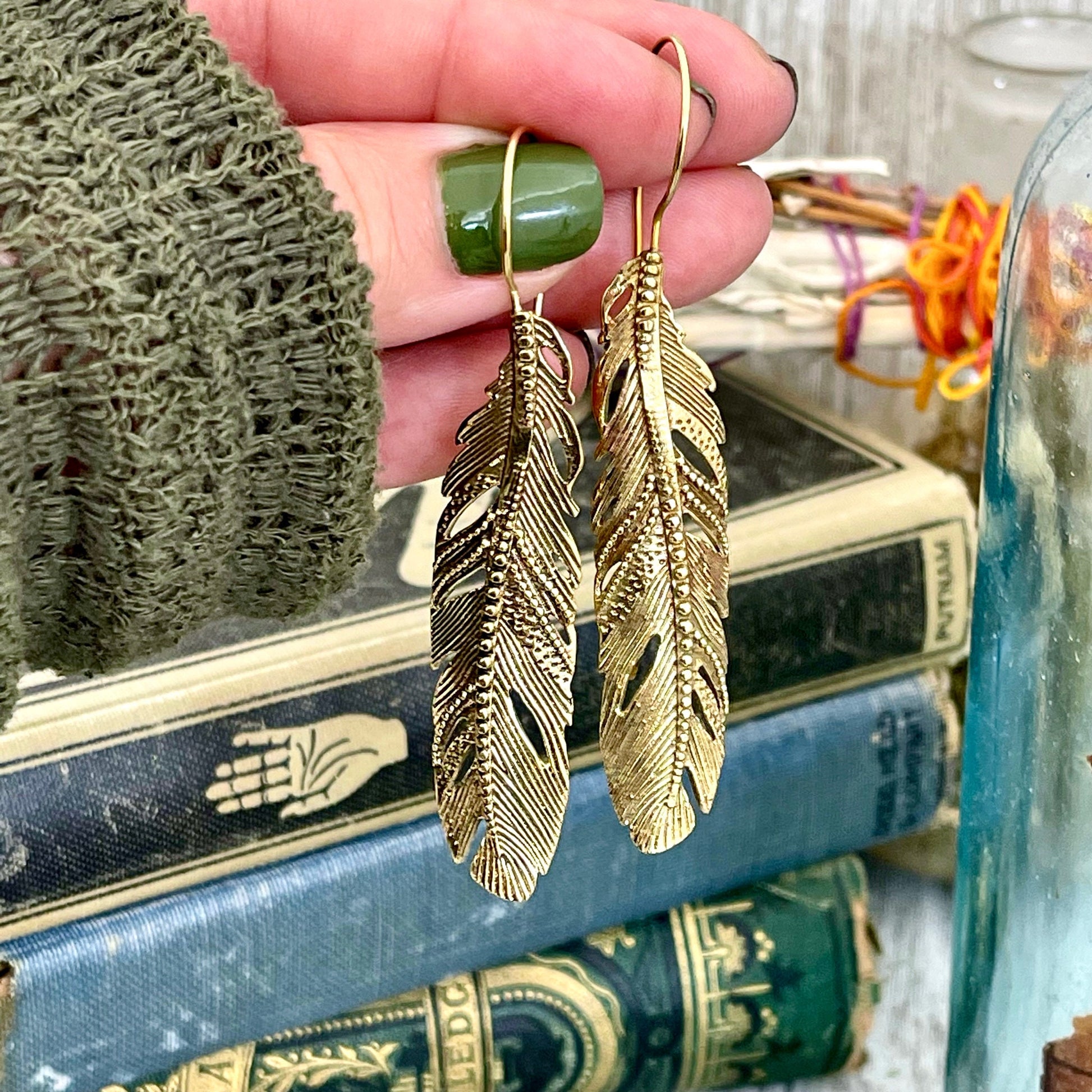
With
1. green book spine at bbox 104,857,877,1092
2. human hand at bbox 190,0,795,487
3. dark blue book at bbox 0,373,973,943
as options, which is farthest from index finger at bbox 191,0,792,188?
green book spine at bbox 104,857,877,1092

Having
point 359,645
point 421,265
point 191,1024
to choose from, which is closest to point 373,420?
point 421,265

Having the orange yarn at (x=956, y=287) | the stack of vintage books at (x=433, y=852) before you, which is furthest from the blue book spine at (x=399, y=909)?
the orange yarn at (x=956, y=287)

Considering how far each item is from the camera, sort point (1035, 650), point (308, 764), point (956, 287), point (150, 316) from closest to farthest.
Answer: point (150, 316) → point (1035, 650) → point (308, 764) → point (956, 287)

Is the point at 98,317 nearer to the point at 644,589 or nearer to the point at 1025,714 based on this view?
the point at 644,589

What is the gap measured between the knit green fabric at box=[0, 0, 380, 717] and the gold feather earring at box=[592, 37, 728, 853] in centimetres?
8

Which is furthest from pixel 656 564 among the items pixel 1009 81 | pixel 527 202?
pixel 1009 81

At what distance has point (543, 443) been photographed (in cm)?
39

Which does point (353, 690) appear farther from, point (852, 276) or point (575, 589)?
point (852, 276)

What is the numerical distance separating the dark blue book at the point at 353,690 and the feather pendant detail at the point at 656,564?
197mm

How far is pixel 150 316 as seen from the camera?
1.03 ft

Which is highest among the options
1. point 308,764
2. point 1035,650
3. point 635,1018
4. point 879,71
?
point 879,71

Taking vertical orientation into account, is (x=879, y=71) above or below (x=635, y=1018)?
above

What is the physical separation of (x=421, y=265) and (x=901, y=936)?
1.76 ft

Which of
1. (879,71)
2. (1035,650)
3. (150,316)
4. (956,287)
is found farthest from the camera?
(879,71)
